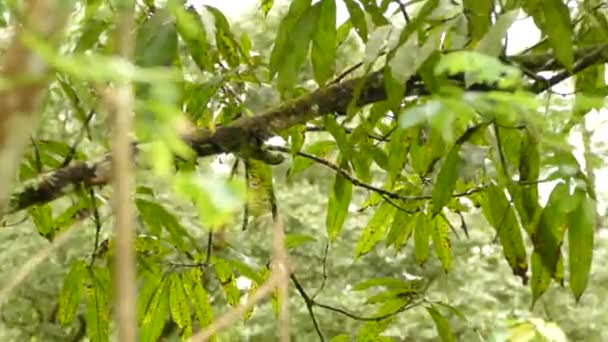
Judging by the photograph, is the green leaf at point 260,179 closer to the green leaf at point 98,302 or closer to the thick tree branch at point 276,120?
the thick tree branch at point 276,120

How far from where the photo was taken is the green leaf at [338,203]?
0.89m

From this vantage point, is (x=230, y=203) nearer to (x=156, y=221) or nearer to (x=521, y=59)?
(x=521, y=59)

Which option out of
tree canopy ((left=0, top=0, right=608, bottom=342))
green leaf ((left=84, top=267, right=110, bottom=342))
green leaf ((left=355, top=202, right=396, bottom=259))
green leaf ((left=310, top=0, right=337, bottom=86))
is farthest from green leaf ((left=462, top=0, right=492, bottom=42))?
green leaf ((left=84, top=267, right=110, bottom=342))

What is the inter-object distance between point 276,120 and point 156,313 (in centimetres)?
27

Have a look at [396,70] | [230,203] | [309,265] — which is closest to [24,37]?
[230,203]

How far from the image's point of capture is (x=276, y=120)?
0.76 m

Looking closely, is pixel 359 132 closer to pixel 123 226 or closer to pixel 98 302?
pixel 98 302

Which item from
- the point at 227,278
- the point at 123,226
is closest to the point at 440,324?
the point at 227,278

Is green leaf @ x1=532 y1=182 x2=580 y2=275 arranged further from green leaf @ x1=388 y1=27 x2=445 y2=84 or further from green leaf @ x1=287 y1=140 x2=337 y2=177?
green leaf @ x1=287 y1=140 x2=337 y2=177

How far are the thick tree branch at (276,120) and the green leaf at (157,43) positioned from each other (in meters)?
0.07

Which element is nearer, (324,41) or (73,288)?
(324,41)

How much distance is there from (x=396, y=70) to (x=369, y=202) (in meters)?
0.40

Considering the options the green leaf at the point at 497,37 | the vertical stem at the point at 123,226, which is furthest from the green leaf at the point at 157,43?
the vertical stem at the point at 123,226

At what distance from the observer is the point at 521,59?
733 millimetres
